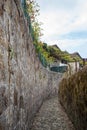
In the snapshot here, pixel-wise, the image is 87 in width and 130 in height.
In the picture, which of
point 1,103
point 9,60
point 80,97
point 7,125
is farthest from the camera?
point 80,97

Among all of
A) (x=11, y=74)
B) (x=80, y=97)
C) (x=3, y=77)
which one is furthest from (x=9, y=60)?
(x=80, y=97)

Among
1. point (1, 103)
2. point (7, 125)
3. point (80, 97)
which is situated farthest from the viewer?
point (80, 97)

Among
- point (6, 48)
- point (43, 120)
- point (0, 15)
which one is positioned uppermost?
point (0, 15)

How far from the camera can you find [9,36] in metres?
4.77

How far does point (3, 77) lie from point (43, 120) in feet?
19.6

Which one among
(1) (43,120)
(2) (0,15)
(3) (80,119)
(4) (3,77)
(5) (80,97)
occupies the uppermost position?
(2) (0,15)

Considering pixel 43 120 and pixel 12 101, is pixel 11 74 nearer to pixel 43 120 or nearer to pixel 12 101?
pixel 12 101

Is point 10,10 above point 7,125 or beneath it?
above

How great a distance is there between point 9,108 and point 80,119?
108 inches

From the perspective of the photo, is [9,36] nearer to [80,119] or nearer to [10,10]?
[10,10]

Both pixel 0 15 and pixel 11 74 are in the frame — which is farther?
pixel 11 74

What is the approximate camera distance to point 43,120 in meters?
9.82

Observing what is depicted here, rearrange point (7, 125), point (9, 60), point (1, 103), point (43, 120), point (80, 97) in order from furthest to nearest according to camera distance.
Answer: point (43, 120) → point (80, 97) → point (9, 60) → point (7, 125) → point (1, 103)

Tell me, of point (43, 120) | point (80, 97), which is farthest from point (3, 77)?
point (43, 120)
